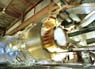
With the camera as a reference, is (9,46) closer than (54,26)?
No

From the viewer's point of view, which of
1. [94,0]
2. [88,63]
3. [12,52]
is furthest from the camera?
[12,52]

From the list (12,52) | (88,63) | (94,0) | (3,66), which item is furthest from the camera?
(3,66)

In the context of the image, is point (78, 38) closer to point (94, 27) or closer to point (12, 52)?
point (94, 27)

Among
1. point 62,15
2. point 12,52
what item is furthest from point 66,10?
point 12,52

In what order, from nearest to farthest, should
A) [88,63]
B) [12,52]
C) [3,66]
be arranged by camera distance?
[88,63]
[12,52]
[3,66]

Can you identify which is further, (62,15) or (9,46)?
(9,46)

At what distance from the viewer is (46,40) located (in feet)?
2.86

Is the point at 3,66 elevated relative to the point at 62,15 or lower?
lower

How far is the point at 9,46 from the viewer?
52.6 inches

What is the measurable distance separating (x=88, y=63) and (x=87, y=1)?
0.36 meters

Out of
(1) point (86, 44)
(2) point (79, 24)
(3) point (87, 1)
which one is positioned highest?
(3) point (87, 1)

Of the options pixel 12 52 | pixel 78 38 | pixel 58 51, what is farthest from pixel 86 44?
pixel 12 52

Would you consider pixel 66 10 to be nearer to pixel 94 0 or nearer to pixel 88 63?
pixel 94 0

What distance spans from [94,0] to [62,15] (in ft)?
0.59
